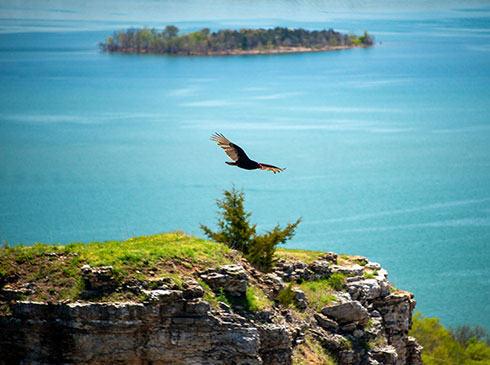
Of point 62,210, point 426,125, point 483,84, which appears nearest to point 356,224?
point 62,210

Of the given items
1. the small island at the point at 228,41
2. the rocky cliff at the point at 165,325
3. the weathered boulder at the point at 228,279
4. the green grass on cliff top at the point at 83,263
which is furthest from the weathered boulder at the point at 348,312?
the small island at the point at 228,41

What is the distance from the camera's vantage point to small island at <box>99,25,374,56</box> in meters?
138

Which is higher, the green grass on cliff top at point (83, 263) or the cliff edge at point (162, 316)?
the green grass on cliff top at point (83, 263)

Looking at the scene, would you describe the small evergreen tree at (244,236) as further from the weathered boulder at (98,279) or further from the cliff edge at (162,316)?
the weathered boulder at (98,279)

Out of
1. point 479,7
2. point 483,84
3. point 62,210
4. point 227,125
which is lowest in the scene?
point 62,210

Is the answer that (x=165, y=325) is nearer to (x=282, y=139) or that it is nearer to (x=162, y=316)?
(x=162, y=316)

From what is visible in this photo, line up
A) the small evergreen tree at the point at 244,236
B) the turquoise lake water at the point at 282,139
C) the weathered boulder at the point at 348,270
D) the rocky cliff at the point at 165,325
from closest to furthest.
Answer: the rocky cliff at the point at 165,325 < the small evergreen tree at the point at 244,236 < the weathered boulder at the point at 348,270 < the turquoise lake water at the point at 282,139

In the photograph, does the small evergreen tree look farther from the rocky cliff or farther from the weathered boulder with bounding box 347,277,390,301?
the weathered boulder with bounding box 347,277,390,301

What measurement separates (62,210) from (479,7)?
279 ft

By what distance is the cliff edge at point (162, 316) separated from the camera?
16.7 metres

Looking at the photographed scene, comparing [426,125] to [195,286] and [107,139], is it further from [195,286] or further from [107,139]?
[195,286]

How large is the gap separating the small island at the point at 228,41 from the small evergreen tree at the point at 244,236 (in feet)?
385

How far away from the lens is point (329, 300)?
71.1 feet

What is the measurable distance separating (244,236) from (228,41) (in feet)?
400
